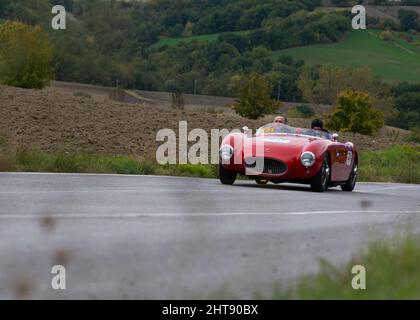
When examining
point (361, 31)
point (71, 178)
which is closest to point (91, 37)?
point (361, 31)

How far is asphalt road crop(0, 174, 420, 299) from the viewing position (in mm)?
5789

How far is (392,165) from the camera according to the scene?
3781 cm

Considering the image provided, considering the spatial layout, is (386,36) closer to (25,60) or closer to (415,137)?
(415,137)

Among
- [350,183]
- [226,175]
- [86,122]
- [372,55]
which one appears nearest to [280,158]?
[226,175]

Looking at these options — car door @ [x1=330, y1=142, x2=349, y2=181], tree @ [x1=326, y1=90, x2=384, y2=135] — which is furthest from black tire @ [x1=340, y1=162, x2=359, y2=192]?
tree @ [x1=326, y1=90, x2=384, y2=135]

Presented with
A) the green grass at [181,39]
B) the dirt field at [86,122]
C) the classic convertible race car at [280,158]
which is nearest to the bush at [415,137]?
the dirt field at [86,122]

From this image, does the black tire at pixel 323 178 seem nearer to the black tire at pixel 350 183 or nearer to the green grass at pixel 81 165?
the black tire at pixel 350 183

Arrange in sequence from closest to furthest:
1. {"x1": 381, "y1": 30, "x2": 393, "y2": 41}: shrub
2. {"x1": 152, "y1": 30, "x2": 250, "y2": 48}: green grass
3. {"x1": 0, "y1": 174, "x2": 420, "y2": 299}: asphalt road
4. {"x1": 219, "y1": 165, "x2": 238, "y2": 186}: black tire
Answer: {"x1": 0, "y1": 174, "x2": 420, "y2": 299}: asphalt road → {"x1": 219, "y1": 165, "x2": 238, "y2": 186}: black tire → {"x1": 152, "y1": 30, "x2": 250, "y2": 48}: green grass → {"x1": 381, "y1": 30, "x2": 393, "y2": 41}: shrub

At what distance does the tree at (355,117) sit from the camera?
6069cm

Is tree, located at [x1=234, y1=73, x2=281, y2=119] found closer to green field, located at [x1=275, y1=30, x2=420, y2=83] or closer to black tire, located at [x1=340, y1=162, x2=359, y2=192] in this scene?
black tire, located at [x1=340, y1=162, x2=359, y2=192]

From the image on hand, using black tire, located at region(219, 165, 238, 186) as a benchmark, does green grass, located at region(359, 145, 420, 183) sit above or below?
below

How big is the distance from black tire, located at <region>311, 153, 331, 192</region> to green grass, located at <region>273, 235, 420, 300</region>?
9.04 m
